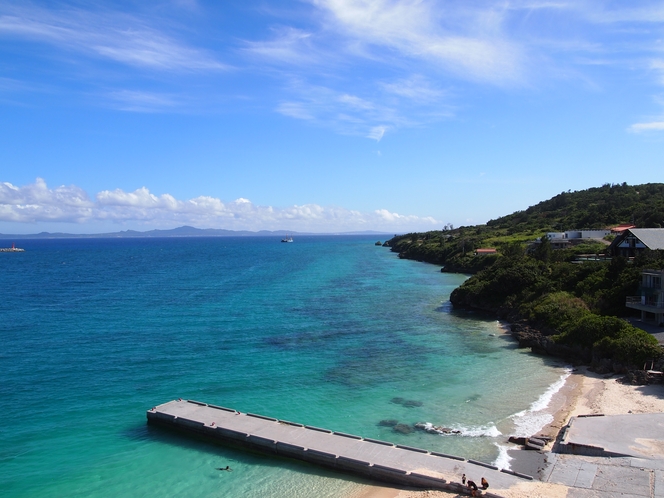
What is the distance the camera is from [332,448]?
25016mm

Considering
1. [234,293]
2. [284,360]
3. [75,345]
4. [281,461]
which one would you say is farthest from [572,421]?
[234,293]

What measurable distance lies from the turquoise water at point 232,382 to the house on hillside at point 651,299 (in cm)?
1098

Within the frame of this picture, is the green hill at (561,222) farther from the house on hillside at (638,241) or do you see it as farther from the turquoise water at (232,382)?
the turquoise water at (232,382)

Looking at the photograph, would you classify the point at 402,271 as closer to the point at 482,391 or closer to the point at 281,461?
the point at 482,391

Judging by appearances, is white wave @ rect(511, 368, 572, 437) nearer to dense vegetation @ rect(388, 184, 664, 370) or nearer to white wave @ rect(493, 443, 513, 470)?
white wave @ rect(493, 443, 513, 470)

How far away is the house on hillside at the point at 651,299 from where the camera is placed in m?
42.6

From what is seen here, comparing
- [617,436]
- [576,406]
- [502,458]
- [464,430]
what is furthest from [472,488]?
[576,406]

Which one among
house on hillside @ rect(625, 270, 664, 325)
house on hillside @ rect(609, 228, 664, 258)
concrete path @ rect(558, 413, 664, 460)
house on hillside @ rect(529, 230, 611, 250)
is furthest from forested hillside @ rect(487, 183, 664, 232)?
concrete path @ rect(558, 413, 664, 460)

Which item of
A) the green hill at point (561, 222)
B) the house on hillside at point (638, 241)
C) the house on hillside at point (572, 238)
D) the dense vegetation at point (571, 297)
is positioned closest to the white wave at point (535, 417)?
the dense vegetation at point (571, 297)

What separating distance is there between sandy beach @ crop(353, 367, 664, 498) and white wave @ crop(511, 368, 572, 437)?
0.37 metres

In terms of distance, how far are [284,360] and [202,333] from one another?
13.4 m

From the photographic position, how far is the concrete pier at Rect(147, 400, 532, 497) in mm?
22172

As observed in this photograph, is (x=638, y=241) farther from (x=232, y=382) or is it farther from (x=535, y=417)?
(x=232, y=382)

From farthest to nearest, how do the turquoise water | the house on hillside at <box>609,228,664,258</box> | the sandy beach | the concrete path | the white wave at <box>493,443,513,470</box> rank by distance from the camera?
the house on hillside at <box>609,228,664,258</box>
the turquoise water
the white wave at <box>493,443,513,470</box>
the concrete path
the sandy beach
